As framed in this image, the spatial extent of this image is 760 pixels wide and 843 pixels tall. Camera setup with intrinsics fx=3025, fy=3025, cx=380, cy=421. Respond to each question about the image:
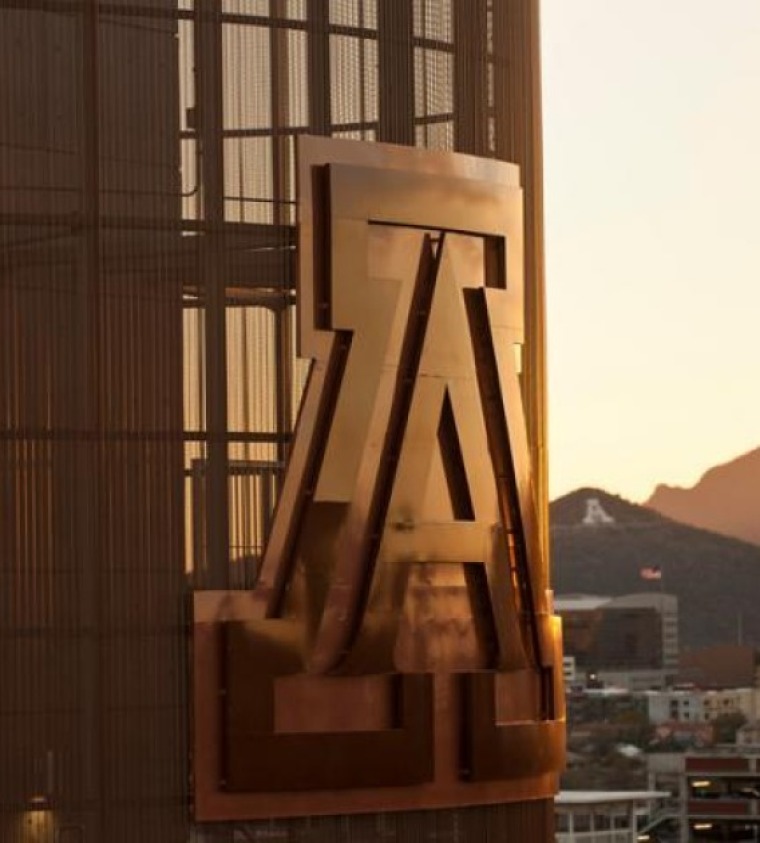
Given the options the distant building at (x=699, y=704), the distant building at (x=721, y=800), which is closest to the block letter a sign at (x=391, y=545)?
the distant building at (x=721, y=800)

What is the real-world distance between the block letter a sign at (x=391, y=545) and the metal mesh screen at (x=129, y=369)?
0.78ft

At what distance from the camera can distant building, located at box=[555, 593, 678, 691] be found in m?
118

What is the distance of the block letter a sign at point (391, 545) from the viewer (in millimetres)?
21297

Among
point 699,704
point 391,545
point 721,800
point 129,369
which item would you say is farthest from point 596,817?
point 129,369

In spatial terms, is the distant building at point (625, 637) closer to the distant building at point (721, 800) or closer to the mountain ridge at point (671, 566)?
the mountain ridge at point (671, 566)

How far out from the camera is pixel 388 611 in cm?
2188

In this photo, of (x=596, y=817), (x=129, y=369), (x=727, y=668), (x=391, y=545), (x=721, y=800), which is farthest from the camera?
(x=727, y=668)

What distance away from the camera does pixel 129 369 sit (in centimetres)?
2108

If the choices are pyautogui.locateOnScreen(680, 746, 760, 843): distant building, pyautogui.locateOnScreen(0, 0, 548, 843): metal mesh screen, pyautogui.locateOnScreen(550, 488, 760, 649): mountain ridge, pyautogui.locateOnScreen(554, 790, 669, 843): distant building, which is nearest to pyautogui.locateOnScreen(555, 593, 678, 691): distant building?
pyautogui.locateOnScreen(550, 488, 760, 649): mountain ridge

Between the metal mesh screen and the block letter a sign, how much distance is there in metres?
0.24

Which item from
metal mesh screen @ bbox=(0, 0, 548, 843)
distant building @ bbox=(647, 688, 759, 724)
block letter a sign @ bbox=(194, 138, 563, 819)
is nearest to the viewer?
metal mesh screen @ bbox=(0, 0, 548, 843)

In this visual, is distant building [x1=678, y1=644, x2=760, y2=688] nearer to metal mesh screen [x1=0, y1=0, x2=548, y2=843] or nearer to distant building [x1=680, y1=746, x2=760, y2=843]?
distant building [x1=680, y1=746, x2=760, y2=843]

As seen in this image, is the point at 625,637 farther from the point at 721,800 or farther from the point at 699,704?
the point at 721,800

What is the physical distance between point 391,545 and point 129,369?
7.81 ft
